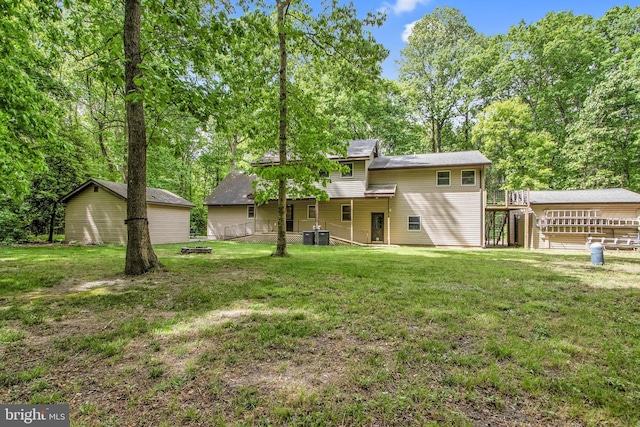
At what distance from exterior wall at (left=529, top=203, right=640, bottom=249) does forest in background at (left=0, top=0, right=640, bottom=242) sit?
5.83 m

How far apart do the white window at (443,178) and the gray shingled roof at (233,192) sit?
1167 cm

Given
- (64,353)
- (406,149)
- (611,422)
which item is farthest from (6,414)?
(406,149)

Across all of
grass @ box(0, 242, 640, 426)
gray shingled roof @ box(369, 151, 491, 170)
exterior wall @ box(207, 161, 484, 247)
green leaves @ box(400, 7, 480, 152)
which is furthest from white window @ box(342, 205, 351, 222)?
green leaves @ box(400, 7, 480, 152)

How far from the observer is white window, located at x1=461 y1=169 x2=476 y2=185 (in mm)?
16031

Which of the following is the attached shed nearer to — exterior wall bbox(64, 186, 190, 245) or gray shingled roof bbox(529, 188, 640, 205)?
gray shingled roof bbox(529, 188, 640, 205)

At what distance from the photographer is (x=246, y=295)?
474cm

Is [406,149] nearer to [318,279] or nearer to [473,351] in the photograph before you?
[318,279]

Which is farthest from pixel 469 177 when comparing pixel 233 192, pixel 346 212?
pixel 233 192

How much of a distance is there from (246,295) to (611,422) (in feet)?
13.8

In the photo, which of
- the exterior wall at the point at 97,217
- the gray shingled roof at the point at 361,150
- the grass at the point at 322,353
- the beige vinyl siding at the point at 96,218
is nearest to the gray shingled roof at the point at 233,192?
the exterior wall at the point at 97,217

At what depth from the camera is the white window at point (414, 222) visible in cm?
1692

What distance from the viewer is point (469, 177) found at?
1612 cm

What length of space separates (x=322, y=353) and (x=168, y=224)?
16962 millimetres

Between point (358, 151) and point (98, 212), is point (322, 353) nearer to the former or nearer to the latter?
point (358, 151)
